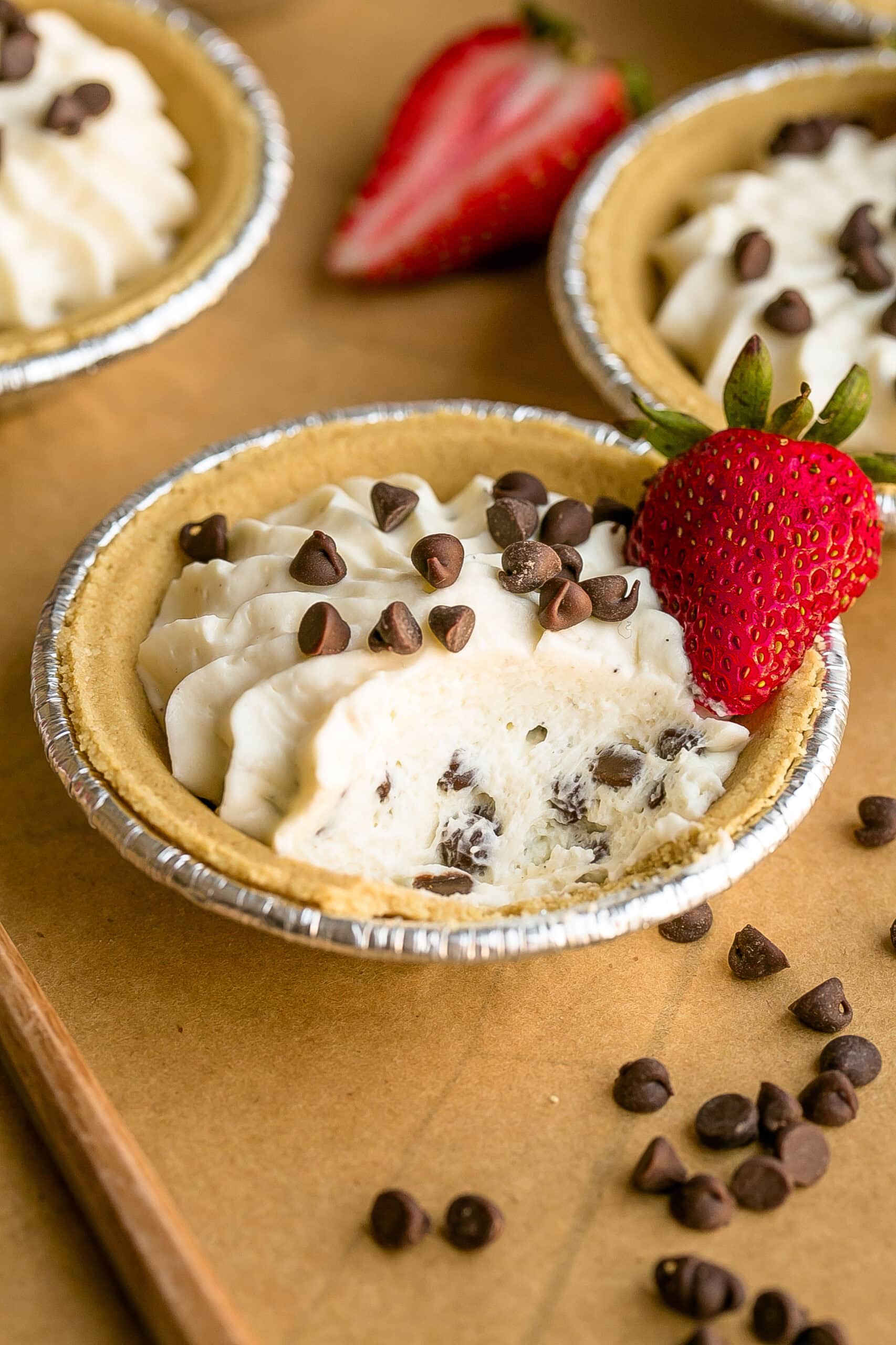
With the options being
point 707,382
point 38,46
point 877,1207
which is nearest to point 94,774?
point 877,1207

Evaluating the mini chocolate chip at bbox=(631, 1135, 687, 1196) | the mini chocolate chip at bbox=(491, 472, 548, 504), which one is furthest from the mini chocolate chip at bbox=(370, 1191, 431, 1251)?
the mini chocolate chip at bbox=(491, 472, 548, 504)

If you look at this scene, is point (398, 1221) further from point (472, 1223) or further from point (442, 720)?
point (442, 720)

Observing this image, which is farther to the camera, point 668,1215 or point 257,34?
point 257,34

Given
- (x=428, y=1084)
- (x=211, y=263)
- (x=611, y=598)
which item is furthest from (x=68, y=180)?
(x=428, y=1084)

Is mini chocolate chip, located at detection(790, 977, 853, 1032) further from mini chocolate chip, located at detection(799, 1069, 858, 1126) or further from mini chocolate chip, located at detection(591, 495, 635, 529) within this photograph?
mini chocolate chip, located at detection(591, 495, 635, 529)

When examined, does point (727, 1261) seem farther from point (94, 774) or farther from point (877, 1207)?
point (94, 774)
